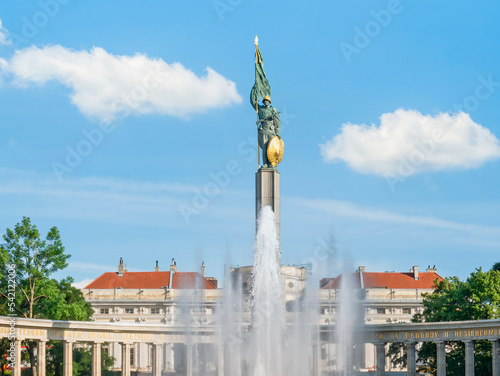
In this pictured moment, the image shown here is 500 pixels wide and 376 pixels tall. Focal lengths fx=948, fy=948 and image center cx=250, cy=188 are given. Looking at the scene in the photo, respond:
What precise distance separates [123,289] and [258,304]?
7081cm

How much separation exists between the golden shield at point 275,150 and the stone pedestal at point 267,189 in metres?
0.79

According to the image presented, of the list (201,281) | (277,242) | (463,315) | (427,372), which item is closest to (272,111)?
(277,242)

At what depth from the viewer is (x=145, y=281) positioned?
138m

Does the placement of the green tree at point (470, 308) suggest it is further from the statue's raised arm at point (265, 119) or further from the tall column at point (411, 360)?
the statue's raised arm at point (265, 119)

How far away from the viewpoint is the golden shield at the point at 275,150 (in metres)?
77.4

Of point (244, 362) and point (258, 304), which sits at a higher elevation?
point (258, 304)

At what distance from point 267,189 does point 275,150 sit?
3.28 meters

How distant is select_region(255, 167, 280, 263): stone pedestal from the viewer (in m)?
76.7

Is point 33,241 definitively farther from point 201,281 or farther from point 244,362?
point 201,281

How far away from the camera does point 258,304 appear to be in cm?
6631

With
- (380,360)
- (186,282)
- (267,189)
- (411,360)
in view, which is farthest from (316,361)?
(186,282)

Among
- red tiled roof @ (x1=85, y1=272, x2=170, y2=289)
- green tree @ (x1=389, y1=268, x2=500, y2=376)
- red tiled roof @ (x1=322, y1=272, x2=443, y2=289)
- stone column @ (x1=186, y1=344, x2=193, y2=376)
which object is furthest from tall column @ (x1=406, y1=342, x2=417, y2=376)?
red tiled roof @ (x1=85, y1=272, x2=170, y2=289)

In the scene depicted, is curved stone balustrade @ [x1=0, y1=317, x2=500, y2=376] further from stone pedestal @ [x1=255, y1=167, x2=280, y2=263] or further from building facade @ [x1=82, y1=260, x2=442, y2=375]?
building facade @ [x1=82, y1=260, x2=442, y2=375]

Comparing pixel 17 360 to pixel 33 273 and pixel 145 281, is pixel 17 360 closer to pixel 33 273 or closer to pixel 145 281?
pixel 33 273
